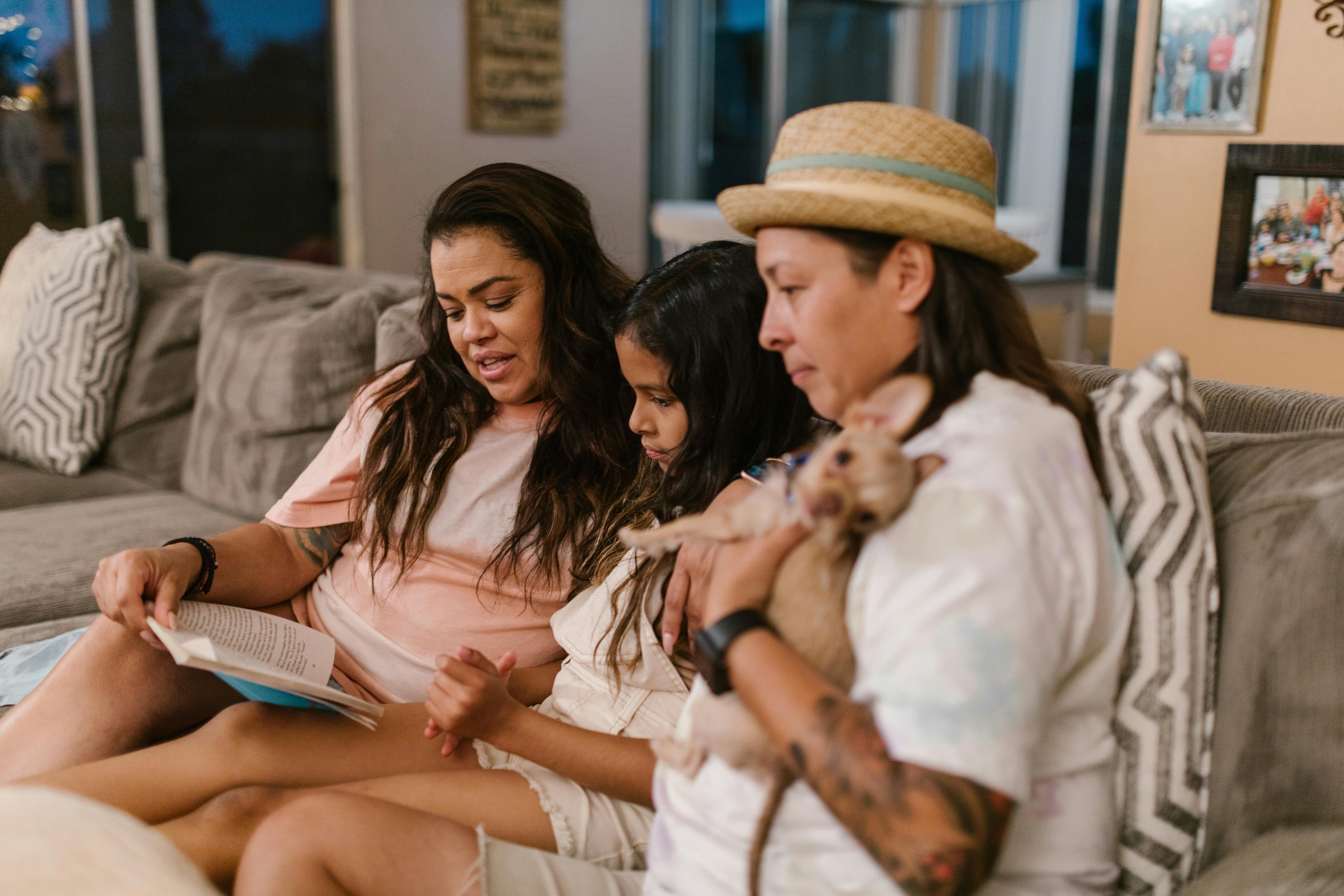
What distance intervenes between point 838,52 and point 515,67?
2199 mm

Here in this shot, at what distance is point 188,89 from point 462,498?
13.0ft

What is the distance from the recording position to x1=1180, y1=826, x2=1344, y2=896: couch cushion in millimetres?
824

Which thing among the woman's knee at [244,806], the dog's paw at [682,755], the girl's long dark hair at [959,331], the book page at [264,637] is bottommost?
the woman's knee at [244,806]

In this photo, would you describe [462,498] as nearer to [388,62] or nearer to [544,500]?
[544,500]

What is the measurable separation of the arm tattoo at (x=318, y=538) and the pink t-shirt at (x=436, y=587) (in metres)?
0.02

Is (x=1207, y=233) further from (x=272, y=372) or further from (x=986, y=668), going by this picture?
(x=986, y=668)

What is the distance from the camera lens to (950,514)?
750mm

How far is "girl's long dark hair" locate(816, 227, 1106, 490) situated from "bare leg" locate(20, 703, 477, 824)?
0.77 metres

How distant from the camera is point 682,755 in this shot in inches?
35.1

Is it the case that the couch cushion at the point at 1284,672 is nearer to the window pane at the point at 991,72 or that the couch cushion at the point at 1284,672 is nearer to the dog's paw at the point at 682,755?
the dog's paw at the point at 682,755

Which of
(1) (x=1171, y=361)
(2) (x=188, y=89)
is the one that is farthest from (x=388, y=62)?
(1) (x=1171, y=361)

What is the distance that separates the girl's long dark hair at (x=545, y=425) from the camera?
1475 mm

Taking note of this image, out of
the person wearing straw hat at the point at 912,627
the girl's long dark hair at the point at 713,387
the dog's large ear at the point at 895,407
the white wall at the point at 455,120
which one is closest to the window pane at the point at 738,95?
the white wall at the point at 455,120

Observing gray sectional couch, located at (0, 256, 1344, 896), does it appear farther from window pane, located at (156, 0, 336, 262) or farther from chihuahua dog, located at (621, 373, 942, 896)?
window pane, located at (156, 0, 336, 262)
